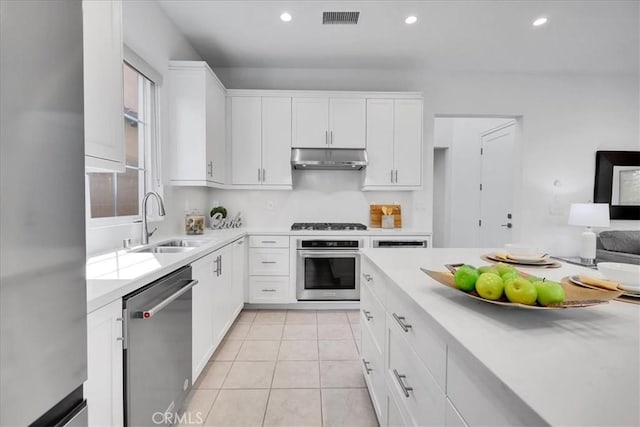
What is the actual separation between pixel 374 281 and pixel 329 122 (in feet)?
7.87

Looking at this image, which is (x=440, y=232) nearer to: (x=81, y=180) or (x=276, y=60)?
(x=276, y=60)

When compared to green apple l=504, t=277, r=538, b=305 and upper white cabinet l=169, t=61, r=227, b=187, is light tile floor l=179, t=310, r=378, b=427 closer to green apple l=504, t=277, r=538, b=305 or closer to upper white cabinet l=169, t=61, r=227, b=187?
green apple l=504, t=277, r=538, b=305

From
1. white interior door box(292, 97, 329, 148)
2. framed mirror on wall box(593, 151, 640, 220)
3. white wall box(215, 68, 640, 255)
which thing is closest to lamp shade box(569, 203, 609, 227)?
white wall box(215, 68, 640, 255)

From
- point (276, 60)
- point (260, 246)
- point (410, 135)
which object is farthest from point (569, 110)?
point (260, 246)

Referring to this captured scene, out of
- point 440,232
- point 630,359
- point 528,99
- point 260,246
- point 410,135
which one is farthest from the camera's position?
point 440,232

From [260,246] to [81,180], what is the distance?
9.14ft

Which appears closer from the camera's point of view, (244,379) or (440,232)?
(244,379)

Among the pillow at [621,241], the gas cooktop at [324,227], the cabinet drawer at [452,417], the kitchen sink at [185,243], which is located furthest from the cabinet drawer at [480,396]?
the pillow at [621,241]

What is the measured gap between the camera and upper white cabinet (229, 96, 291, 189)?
352 centimetres

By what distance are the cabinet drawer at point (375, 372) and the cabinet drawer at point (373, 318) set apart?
36mm

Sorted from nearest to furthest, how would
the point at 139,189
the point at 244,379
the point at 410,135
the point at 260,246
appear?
the point at 244,379, the point at 139,189, the point at 260,246, the point at 410,135

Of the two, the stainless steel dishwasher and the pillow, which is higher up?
the pillow

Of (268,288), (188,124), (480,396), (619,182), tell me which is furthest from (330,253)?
(619,182)

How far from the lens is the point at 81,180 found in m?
0.60
